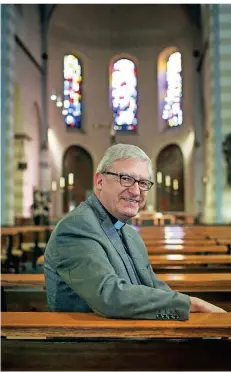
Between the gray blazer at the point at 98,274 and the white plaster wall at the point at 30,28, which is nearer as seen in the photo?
the gray blazer at the point at 98,274

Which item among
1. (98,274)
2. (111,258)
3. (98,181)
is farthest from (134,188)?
(98,274)

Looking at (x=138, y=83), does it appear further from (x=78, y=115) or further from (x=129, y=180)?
(x=129, y=180)

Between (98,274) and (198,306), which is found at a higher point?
(98,274)

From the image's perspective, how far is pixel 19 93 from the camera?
15.4 meters

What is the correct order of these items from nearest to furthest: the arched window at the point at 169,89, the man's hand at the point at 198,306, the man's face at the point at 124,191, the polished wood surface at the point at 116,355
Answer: the polished wood surface at the point at 116,355, the man's hand at the point at 198,306, the man's face at the point at 124,191, the arched window at the point at 169,89

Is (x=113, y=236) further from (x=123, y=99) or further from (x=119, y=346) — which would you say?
(x=123, y=99)

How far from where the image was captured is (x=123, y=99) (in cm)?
2181

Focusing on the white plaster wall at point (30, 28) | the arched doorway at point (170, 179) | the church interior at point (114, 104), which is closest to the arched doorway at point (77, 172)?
the church interior at point (114, 104)

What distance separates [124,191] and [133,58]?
66.6ft

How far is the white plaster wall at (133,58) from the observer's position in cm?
2028

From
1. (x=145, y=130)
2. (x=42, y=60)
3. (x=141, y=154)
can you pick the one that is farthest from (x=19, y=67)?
(x=141, y=154)

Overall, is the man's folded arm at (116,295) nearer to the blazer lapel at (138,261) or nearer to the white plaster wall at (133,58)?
the blazer lapel at (138,261)

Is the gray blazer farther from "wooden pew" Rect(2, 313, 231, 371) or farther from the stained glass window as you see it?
the stained glass window

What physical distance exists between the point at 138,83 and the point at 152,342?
67.0ft
